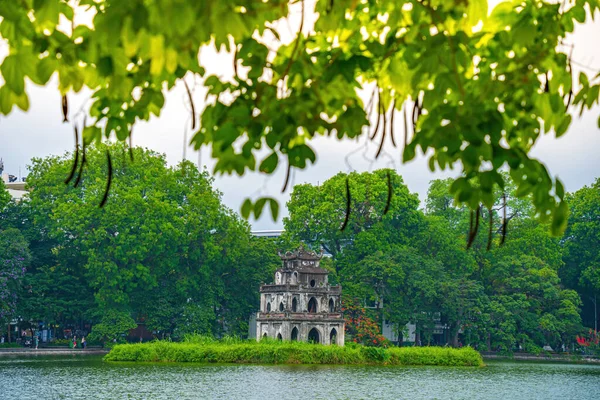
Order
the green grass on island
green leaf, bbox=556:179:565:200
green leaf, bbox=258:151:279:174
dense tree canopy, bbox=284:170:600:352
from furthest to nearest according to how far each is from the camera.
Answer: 1. dense tree canopy, bbox=284:170:600:352
2. the green grass on island
3. green leaf, bbox=556:179:565:200
4. green leaf, bbox=258:151:279:174

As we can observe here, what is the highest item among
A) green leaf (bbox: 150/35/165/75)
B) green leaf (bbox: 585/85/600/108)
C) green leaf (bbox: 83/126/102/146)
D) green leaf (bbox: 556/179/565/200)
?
green leaf (bbox: 585/85/600/108)

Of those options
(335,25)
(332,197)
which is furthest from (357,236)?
(335,25)

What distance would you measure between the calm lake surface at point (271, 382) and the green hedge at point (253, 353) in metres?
2.09

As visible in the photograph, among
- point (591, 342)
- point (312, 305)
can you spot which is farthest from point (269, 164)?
point (591, 342)

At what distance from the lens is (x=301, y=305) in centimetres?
4931

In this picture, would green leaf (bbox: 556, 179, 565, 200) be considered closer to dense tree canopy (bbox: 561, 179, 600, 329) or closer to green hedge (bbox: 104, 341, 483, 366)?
green hedge (bbox: 104, 341, 483, 366)

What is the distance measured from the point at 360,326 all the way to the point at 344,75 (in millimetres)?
46108

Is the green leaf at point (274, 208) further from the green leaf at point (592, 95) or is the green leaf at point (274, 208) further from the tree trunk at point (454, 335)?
the tree trunk at point (454, 335)

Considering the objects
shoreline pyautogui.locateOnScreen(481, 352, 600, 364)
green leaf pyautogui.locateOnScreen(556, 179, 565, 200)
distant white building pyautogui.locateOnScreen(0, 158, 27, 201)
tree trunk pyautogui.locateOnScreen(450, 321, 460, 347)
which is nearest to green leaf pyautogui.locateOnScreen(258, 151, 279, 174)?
green leaf pyautogui.locateOnScreen(556, 179, 565, 200)

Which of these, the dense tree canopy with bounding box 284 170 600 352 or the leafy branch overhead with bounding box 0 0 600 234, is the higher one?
the dense tree canopy with bounding box 284 170 600 352

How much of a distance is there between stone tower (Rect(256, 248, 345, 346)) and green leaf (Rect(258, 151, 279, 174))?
43313 millimetres

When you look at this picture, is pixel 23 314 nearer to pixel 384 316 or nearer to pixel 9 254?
pixel 9 254

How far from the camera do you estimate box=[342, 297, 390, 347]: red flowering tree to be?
164 feet

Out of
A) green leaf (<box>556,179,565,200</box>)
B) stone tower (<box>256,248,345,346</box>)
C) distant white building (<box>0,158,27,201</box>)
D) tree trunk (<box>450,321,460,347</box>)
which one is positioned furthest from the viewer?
distant white building (<box>0,158,27,201</box>)
